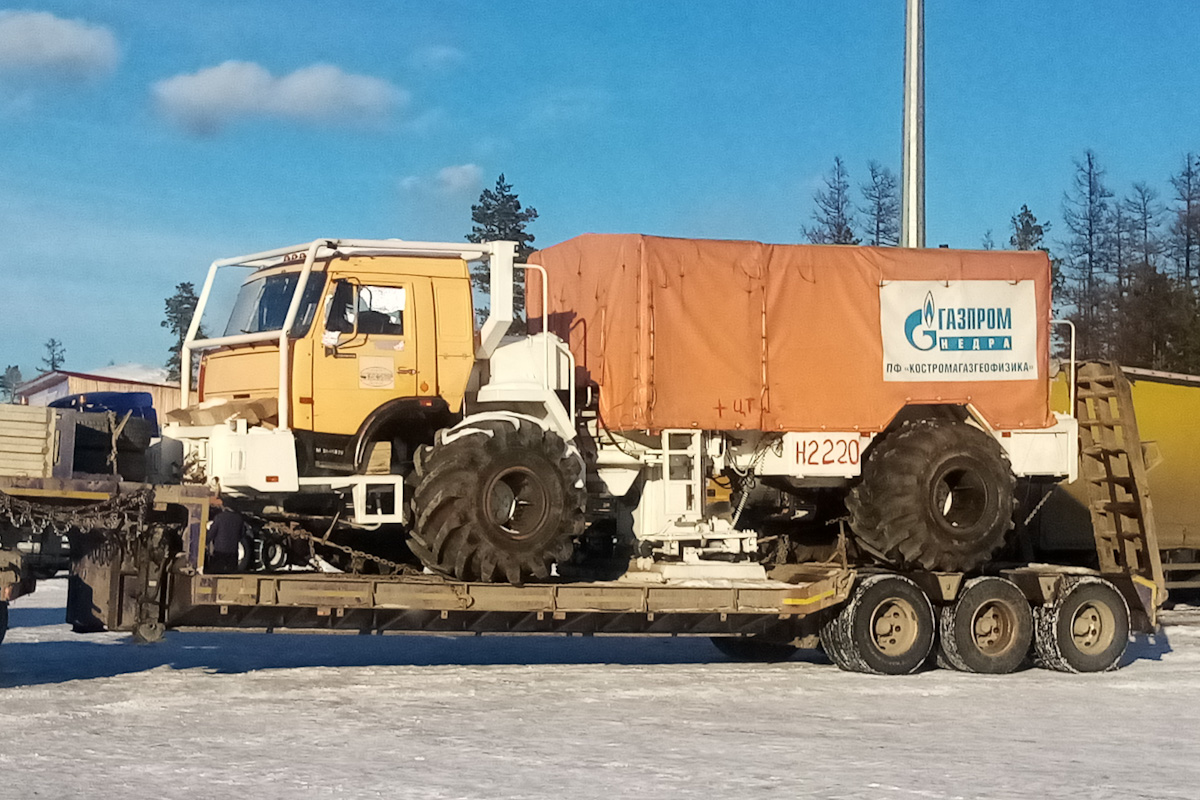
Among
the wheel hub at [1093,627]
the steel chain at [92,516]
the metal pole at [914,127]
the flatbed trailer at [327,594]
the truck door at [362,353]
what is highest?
the metal pole at [914,127]

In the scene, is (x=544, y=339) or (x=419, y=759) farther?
(x=544, y=339)

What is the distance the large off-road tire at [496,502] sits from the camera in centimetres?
1241

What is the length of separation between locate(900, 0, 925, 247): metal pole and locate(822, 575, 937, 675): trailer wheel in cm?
788

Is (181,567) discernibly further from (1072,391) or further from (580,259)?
(1072,391)

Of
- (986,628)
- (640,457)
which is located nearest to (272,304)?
(640,457)

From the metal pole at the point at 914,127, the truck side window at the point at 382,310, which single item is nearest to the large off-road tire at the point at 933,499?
the truck side window at the point at 382,310

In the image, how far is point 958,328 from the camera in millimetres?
14852

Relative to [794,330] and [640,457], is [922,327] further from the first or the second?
[640,457]

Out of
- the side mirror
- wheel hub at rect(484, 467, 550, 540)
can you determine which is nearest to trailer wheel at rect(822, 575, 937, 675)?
wheel hub at rect(484, 467, 550, 540)

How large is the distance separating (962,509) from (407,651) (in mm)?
6253

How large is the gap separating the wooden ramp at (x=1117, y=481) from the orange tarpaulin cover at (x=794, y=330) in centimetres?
107

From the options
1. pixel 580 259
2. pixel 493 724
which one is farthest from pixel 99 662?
pixel 580 259

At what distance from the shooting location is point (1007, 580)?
48.8ft

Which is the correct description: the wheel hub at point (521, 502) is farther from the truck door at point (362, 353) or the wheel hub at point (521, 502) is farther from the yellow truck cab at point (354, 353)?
the truck door at point (362, 353)
